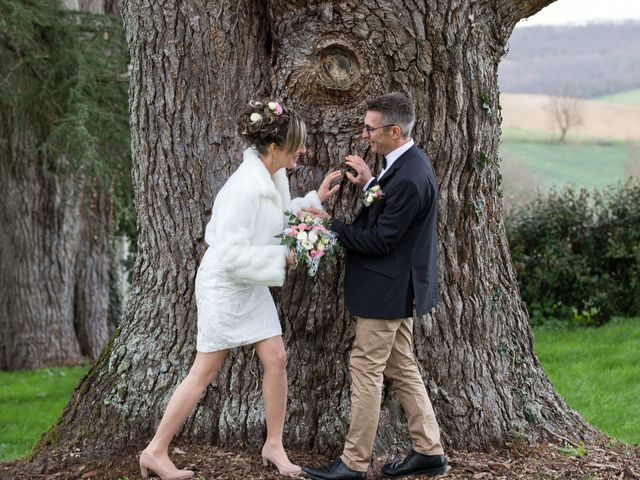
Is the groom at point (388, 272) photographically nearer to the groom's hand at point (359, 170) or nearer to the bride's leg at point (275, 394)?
the groom's hand at point (359, 170)

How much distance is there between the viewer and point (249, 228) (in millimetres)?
4621

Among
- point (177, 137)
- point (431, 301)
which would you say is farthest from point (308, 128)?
point (431, 301)

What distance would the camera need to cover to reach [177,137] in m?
5.26

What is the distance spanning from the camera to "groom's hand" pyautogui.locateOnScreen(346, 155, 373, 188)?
193 inches

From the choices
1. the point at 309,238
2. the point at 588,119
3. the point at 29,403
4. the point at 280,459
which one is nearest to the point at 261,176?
the point at 309,238

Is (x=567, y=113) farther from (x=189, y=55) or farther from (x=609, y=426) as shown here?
(x=189, y=55)

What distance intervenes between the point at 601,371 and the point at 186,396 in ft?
17.8

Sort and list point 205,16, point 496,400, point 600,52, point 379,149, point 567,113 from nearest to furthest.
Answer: point 379,149
point 205,16
point 496,400
point 567,113
point 600,52

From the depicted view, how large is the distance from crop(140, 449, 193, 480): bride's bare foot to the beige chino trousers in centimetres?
90

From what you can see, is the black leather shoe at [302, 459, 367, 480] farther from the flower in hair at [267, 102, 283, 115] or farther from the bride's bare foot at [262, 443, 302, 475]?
the flower in hair at [267, 102, 283, 115]

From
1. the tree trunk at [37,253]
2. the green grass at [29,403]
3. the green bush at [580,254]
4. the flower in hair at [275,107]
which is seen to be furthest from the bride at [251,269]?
the green bush at [580,254]

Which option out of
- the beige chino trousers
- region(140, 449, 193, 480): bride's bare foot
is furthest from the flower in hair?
region(140, 449, 193, 480): bride's bare foot

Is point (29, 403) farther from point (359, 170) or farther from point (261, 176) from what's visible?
point (359, 170)

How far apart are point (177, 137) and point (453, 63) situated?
5.47 ft
